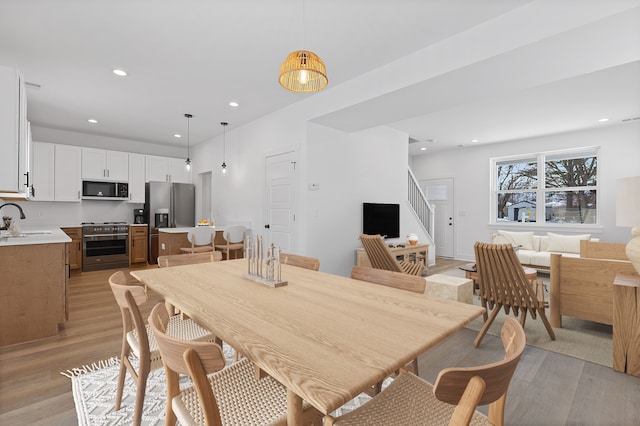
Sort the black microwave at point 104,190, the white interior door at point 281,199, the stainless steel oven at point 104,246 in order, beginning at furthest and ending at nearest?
the black microwave at point 104,190 < the stainless steel oven at point 104,246 < the white interior door at point 281,199

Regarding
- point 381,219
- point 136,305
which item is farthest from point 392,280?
point 381,219

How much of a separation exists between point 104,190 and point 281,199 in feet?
13.2

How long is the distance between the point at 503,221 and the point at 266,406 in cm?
746

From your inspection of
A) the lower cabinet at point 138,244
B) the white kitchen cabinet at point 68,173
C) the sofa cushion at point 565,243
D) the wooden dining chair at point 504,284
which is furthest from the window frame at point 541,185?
the white kitchen cabinet at point 68,173

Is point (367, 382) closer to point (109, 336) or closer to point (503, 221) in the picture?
point (109, 336)

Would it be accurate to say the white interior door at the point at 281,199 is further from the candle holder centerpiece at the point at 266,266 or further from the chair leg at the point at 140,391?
the chair leg at the point at 140,391

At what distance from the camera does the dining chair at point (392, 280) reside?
159 centimetres

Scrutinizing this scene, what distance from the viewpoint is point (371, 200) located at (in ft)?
17.7

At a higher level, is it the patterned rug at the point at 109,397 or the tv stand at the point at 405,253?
the tv stand at the point at 405,253

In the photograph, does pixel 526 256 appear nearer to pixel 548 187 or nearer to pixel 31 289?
pixel 548 187

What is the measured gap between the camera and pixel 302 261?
7.77 ft

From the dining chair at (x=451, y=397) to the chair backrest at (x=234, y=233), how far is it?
4.31 metres

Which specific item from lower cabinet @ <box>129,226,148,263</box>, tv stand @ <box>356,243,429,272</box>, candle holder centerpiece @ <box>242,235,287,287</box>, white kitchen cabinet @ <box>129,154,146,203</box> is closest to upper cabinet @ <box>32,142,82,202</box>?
white kitchen cabinet @ <box>129,154,146,203</box>

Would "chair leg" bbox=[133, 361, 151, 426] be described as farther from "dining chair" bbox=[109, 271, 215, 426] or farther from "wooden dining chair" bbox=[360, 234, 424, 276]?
"wooden dining chair" bbox=[360, 234, 424, 276]
